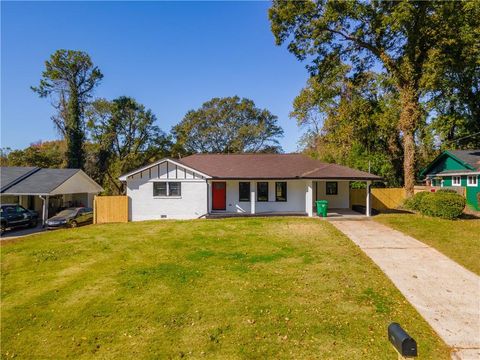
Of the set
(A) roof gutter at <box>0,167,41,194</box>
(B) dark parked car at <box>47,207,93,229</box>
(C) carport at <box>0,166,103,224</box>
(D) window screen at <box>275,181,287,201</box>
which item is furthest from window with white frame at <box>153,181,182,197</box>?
(A) roof gutter at <box>0,167,41,194</box>

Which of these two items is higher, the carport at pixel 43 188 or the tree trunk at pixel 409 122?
the tree trunk at pixel 409 122

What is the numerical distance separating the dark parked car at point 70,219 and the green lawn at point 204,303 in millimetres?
7035

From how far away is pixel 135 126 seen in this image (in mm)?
40906

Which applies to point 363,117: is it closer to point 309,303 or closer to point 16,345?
point 309,303

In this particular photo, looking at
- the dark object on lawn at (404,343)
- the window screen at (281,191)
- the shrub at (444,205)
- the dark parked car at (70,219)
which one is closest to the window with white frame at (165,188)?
the dark parked car at (70,219)

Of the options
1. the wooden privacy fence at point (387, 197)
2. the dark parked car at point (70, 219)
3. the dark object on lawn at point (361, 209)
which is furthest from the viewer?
the wooden privacy fence at point (387, 197)

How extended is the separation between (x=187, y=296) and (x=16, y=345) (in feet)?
12.0

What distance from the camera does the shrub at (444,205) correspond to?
53.7 ft

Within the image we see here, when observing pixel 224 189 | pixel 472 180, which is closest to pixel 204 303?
pixel 224 189

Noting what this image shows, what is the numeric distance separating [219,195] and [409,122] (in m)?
15.2

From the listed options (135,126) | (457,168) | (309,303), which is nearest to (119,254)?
(309,303)

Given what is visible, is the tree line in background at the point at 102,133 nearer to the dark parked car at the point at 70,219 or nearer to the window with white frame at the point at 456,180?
the dark parked car at the point at 70,219

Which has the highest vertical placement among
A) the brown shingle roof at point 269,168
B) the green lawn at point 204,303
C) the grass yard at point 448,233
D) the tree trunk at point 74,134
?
the tree trunk at point 74,134

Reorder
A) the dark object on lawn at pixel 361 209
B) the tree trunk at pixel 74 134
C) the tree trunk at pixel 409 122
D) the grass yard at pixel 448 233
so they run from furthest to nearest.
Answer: the tree trunk at pixel 74 134, the tree trunk at pixel 409 122, the dark object on lawn at pixel 361 209, the grass yard at pixel 448 233
